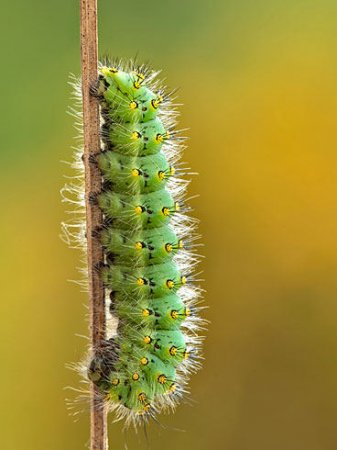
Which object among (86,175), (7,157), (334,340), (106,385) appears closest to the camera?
(86,175)

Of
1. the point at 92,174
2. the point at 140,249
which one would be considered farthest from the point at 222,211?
the point at 92,174

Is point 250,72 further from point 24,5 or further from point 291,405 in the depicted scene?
point 291,405

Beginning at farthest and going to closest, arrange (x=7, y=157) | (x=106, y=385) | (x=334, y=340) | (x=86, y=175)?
1. (x=334, y=340)
2. (x=7, y=157)
3. (x=106, y=385)
4. (x=86, y=175)

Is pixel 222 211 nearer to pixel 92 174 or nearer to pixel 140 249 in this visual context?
pixel 140 249

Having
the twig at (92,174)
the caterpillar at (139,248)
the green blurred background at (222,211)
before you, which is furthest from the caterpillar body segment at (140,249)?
the green blurred background at (222,211)

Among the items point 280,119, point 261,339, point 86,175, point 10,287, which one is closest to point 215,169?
point 280,119

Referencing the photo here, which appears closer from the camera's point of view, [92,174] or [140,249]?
[92,174]

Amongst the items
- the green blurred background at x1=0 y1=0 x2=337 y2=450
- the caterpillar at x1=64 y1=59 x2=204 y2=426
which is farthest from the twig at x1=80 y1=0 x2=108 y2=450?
the green blurred background at x1=0 y1=0 x2=337 y2=450
